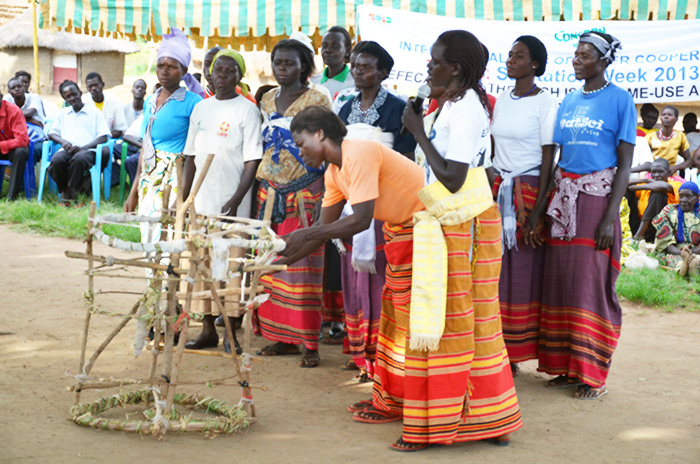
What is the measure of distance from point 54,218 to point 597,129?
7353 millimetres

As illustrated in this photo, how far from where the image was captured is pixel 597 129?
4.39 metres

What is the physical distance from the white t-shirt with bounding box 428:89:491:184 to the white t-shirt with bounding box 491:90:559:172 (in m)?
0.91

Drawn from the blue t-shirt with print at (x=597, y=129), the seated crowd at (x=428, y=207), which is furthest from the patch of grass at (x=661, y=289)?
the blue t-shirt with print at (x=597, y=129)

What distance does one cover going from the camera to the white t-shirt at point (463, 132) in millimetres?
3506

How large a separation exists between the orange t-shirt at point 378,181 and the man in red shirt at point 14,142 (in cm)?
855

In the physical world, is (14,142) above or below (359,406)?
above

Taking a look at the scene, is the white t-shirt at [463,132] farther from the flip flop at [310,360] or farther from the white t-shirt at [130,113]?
the white t-shirt at [130,113]

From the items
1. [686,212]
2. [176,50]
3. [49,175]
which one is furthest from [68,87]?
[686,212]

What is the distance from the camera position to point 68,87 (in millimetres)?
11695

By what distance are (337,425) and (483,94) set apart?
5.71 feet

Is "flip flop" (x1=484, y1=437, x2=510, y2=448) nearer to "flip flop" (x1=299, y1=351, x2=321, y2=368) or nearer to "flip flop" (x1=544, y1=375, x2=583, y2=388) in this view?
"flip flop" (x1=544, y1=375, x2=583, y2=388)

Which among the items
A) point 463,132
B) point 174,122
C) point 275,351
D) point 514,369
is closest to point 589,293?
point 514,369

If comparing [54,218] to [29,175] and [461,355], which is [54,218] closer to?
[29,175]

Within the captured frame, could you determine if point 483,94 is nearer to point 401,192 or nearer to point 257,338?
point 401,192
